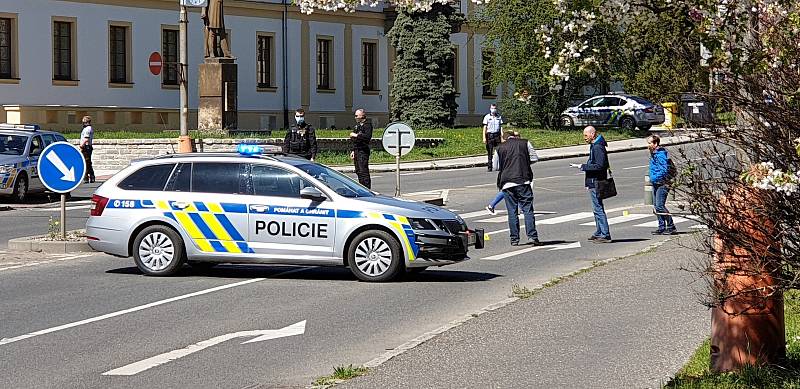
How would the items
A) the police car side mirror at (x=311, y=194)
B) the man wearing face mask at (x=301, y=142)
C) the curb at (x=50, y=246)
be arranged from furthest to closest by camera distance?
the man wearing face mask at (x=301, y=142) → the curb at (x=50, y=246) → the police car side mirror at (x=311, y=194)

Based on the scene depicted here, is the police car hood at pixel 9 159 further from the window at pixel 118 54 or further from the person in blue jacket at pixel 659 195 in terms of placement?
the window at pixel 118 54

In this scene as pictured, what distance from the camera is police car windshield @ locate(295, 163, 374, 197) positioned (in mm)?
15391

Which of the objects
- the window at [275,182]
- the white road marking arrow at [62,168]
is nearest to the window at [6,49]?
the white road marking arrow at [62,168]

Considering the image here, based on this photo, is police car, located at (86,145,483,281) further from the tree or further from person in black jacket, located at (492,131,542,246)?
the tree

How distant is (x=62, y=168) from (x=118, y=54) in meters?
32.7

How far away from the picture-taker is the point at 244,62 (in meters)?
55.0

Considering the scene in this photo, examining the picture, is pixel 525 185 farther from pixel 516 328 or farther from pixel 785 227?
pixel 785 227

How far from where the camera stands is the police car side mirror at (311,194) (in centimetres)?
1507

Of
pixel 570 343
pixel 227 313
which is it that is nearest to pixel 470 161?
pixel 227 313

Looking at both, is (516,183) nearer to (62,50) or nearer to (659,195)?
(659,195)

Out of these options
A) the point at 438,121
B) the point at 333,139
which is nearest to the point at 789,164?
the point at 333,139

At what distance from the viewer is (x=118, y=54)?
50500 millimetres

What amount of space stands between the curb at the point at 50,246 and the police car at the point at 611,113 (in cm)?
3786

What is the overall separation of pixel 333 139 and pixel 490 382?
110 feet
